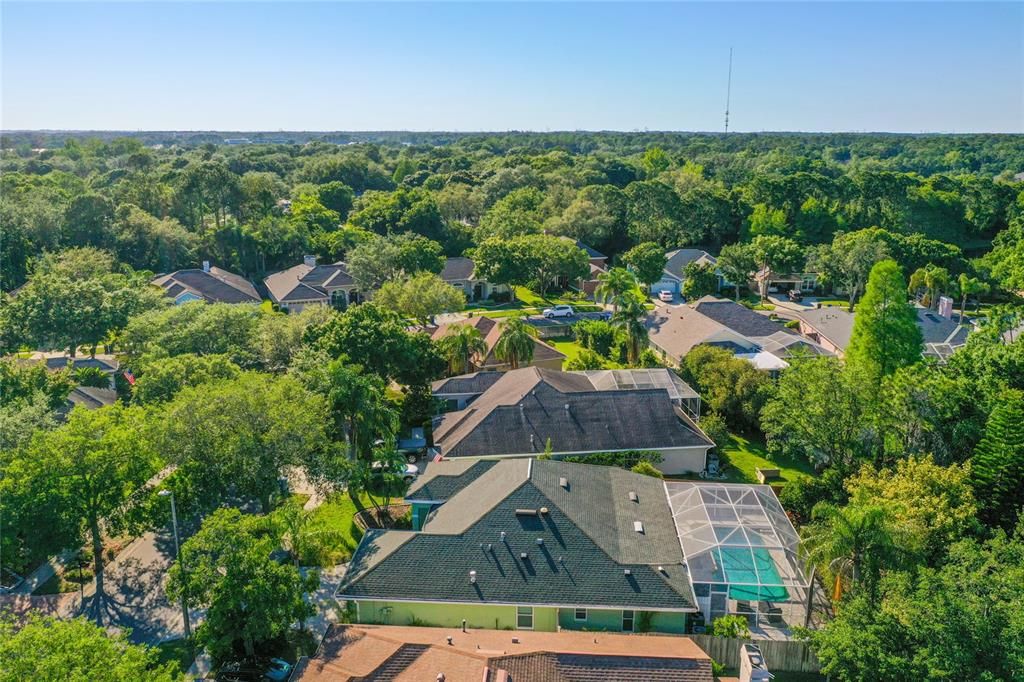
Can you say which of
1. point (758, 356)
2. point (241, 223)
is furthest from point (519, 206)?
point (758, 356)

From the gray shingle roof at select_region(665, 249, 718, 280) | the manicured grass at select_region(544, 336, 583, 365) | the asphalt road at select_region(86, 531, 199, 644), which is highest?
the gray shingle roof at select_region(665, 249, 718, 280)

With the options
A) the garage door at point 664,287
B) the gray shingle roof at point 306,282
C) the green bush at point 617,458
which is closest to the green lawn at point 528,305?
the garage door at point 664,287

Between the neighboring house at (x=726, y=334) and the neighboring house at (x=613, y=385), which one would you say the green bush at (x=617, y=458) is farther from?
the neighboring house at (x=726, y=334)

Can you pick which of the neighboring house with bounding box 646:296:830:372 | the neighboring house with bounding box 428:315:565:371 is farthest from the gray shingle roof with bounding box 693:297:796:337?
the neighboring house with bounding box 428:315:565:371

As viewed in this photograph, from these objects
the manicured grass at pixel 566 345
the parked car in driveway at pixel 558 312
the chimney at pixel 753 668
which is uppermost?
the parked car in driveway at pixel 558 312

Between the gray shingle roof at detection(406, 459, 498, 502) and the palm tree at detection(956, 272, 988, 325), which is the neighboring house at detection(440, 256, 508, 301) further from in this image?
the palm tree at detection(956, 272, 988, 325)

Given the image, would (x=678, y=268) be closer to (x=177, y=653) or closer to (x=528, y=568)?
(x=528, y=568)

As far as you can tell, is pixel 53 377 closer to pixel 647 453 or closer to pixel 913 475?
pixel 647 453
